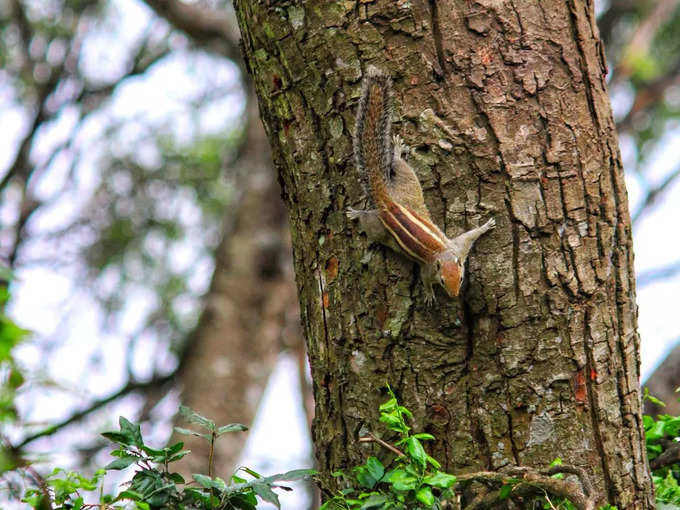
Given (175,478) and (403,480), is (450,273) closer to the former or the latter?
(403,480)

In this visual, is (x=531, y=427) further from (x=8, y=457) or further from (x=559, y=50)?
(x=8, y=457)

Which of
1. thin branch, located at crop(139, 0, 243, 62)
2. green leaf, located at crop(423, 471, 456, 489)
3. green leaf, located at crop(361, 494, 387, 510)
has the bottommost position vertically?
green leaf, located at crop(361, 494, 387, 510)

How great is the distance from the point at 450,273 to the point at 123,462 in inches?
39.7

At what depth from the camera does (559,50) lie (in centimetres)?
214

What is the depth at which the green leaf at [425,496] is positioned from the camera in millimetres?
1670

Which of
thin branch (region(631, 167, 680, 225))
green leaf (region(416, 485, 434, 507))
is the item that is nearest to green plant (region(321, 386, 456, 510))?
green leaf (region(416, 485, 434, 507))

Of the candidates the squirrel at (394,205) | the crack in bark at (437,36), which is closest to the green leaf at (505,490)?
the squirrel at (394,205)

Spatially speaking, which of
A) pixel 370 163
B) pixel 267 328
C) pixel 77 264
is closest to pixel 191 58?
pixel 77 264

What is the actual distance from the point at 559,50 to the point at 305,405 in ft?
17.7

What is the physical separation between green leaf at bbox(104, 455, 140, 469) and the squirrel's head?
35.9 inches

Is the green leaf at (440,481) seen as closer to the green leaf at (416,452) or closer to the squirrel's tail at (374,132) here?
the green leaf at (416,452)

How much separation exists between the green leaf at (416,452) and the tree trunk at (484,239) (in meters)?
0.26

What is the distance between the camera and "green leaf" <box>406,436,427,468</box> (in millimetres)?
1753

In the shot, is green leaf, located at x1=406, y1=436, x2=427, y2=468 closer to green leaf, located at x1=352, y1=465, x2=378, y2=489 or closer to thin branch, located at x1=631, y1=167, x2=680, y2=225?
green leaf, located at x1=352, y1=465, x2=378, y2=489
